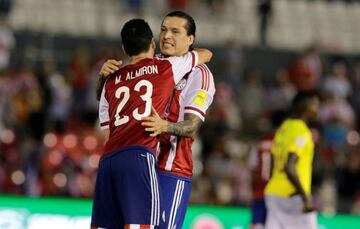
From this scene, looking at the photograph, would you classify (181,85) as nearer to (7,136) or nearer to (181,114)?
(181,114)

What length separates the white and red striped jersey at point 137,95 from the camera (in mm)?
7633

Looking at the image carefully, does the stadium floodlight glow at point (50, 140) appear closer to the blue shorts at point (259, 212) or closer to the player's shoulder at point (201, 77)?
the blue shorts at point (259, 212)

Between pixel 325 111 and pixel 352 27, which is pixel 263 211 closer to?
pixel 325 111

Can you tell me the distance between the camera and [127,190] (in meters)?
7.52

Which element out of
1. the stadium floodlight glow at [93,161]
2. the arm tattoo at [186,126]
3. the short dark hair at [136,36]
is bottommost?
the stadium floodlight glow at [93,161]

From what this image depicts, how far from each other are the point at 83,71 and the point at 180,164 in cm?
1215

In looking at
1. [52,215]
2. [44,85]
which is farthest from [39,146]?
[52,215]

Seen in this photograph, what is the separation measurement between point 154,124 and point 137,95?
10.8 inches

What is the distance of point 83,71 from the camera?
20062 millimetres

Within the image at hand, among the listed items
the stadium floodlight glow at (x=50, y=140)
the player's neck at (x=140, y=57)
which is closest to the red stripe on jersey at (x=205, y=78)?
the player's neck at (x=140, y=57)

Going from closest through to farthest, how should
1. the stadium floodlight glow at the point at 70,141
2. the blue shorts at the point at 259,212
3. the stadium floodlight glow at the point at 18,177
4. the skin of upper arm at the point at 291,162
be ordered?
the skin of upper arm at the point at 291,162 < the blue shorts at the point at 259,212 < the stadium floodlight glow at the point at 18,177 < the stadium floodlight glow at the point at 70,141

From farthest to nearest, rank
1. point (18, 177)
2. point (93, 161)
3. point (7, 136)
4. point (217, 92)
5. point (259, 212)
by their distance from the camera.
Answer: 1. point (217, 92)
2. point (7, 136)
3. point (93, 161)
4. point (18, 177)
5. point (259, 212)

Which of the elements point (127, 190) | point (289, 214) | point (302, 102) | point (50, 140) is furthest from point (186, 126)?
point (50, 140)

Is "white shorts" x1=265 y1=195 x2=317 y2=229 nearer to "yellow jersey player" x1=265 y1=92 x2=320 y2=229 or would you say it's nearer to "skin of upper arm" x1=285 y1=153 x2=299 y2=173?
"yellow jersey player" x1=265 y1=92 x2=320 y2=229
